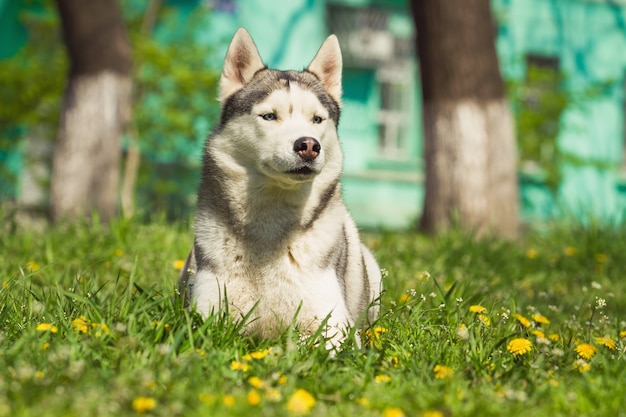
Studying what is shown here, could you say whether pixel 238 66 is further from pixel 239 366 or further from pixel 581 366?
pixel 581 366

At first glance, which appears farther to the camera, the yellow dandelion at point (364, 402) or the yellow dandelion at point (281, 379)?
the yellow dandelion at point (281, 379)

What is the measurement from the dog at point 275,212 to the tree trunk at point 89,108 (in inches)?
169

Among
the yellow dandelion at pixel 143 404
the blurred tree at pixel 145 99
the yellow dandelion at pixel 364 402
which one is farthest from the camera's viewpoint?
the blurred tree at pixel 145 99

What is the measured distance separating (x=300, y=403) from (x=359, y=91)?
Answer: 45.9ft

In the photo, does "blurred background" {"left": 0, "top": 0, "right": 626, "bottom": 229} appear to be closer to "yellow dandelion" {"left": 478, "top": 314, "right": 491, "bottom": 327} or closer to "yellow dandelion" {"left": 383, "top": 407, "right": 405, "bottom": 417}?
"yellow dandelion" {"left": 478, "top": 314, "right": 491, "bottom": 327}

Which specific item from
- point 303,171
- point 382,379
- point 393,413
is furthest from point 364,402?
point 303,171

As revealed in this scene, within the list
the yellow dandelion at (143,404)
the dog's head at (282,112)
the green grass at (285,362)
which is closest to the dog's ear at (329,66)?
the dog's head at (282,112)

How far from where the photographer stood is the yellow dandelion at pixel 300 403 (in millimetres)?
2516

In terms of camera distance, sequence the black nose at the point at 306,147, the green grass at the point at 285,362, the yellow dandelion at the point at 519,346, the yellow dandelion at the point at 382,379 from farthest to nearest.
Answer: the black nose at the point at 306,147
the yellow dandelion at the point at 519,346
the yellow dandelion at the point at 382,379
the green grass at the point at 285,362

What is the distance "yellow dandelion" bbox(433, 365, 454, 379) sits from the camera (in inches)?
118

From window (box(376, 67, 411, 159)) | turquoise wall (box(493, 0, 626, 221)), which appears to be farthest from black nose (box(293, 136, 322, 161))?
turquoise wall (box(493, 0, 626, 221))

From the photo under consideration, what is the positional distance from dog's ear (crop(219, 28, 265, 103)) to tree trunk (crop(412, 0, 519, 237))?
3.92m

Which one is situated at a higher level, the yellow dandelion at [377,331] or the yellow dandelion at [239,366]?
the yellow dandelion at [239,366]

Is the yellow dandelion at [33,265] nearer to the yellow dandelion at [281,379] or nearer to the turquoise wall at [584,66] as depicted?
the yellow dandelion at [281,379]
